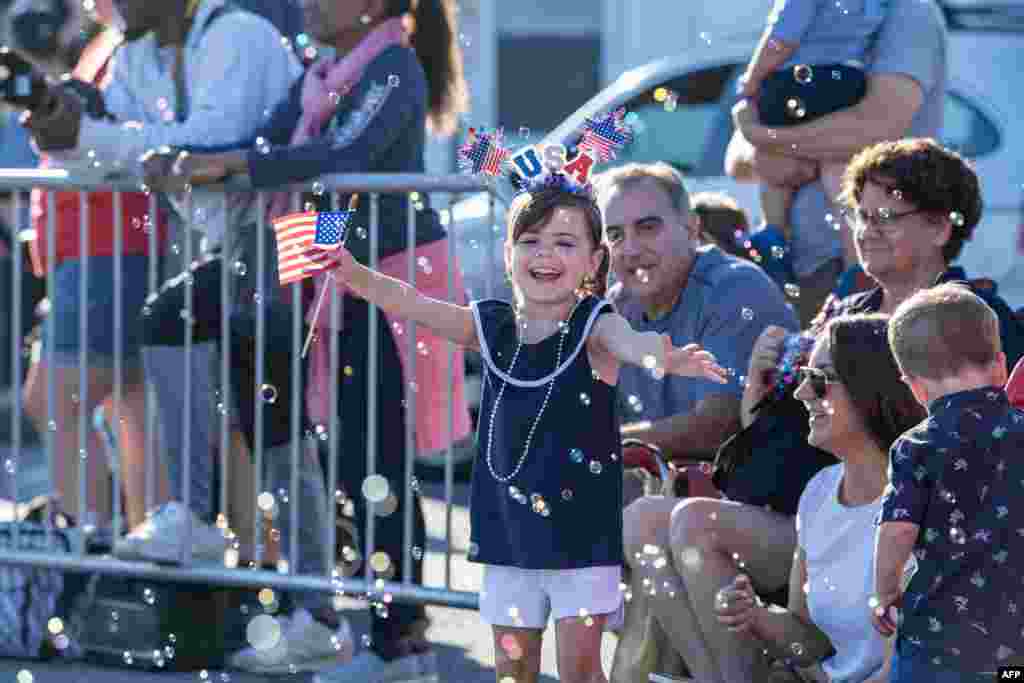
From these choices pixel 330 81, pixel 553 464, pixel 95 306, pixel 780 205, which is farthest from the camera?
pixel 95 306

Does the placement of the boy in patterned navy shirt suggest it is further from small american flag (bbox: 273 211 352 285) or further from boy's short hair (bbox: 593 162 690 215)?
boy's short hair (bbox: 593 162 690 215)

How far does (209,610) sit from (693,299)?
172 cm

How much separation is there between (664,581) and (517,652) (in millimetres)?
553

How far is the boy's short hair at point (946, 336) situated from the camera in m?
4.42

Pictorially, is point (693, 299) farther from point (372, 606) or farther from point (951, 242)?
point (372, 606)

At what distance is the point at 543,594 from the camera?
16.1ft

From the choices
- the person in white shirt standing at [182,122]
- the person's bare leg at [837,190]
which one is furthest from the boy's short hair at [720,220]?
the person in white shirt standing at [182,122]

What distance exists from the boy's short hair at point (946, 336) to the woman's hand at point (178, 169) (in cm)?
247

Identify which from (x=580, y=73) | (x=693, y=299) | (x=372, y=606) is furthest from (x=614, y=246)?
(x=580, y=73)

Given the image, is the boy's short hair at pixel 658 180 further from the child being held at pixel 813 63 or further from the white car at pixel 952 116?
the white car at pixel 952 116

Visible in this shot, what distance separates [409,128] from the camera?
6.24 metres

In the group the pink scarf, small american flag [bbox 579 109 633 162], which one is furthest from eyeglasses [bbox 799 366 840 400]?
the pink scarf

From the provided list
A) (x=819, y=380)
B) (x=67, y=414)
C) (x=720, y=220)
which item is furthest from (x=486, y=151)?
(x=67, y=414)

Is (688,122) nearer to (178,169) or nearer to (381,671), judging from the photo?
(178,169)
